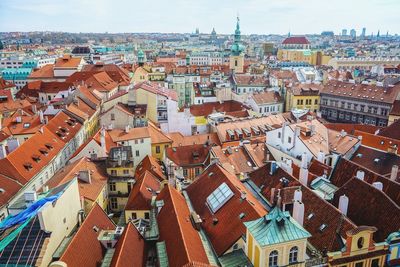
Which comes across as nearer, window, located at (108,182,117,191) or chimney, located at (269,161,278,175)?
chimney, located at (269,161,278,175)

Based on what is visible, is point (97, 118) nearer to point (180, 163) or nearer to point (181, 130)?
point (181, 130)

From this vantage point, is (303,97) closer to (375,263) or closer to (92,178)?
(92,178)

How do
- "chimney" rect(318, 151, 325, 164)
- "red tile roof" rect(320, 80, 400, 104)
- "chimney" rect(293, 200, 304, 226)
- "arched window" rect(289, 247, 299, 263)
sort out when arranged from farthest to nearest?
"red tile roof" rect(320, 80, 400, 104), "chimney" rect(318, 151, 325, 164), "chimney" rect(293, 200, 304, 226), "arched window" rect(289, 247, 299, 263)

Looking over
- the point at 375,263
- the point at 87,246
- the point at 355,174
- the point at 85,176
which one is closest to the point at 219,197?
the point at 87,246

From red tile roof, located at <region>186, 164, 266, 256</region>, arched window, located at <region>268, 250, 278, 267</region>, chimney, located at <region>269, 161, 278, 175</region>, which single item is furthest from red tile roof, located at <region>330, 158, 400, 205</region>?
arched window, located at <region>268, 250, 278, 267</region>

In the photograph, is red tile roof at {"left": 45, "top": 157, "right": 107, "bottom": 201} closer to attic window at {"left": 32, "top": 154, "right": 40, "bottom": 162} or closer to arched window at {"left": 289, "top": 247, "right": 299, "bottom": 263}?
attic window at {"left": 32, "top": 154, "right": 40, "bottom": 162}

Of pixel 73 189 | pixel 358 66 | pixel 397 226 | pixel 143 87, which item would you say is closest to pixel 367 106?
pixel 143 87
